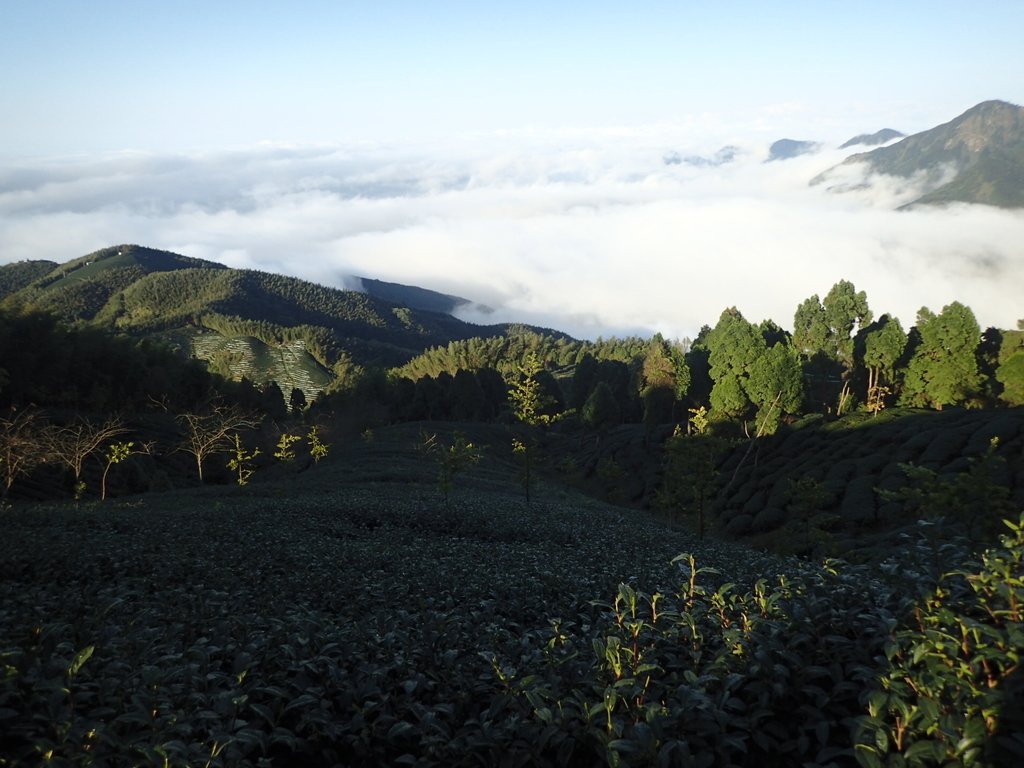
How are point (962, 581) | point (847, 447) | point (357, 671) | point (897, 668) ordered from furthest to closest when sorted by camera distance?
point (847, 447)
point (357, 671)
point (962, 581)
point (897, 668)

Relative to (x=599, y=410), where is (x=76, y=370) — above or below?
above

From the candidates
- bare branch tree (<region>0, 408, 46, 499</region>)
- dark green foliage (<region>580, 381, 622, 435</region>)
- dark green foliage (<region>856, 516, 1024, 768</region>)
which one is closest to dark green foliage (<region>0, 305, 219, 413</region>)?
bare branch tree (<region>0, 408, 46, 499</region>)

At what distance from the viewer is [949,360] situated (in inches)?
2168

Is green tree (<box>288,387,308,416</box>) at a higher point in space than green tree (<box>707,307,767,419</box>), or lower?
lower

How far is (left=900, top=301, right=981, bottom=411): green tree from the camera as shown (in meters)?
54.6

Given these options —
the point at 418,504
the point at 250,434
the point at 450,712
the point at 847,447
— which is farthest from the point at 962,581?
the point at 250,434

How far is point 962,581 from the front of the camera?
5.66 m

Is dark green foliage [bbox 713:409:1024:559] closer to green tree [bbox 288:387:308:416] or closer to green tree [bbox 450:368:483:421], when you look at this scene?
green tree [bbox 450:368:483:421]

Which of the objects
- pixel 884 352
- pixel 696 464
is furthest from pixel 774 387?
pixel 696 464

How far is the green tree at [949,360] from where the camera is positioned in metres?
54.6

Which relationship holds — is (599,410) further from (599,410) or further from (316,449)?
(316,449)

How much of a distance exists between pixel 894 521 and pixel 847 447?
12864mm

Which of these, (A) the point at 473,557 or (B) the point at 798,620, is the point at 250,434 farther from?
(B) the point at 798,620

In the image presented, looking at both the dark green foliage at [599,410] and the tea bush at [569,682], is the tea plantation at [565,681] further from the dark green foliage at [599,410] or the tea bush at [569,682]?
the dark green foliage at [599,410]
